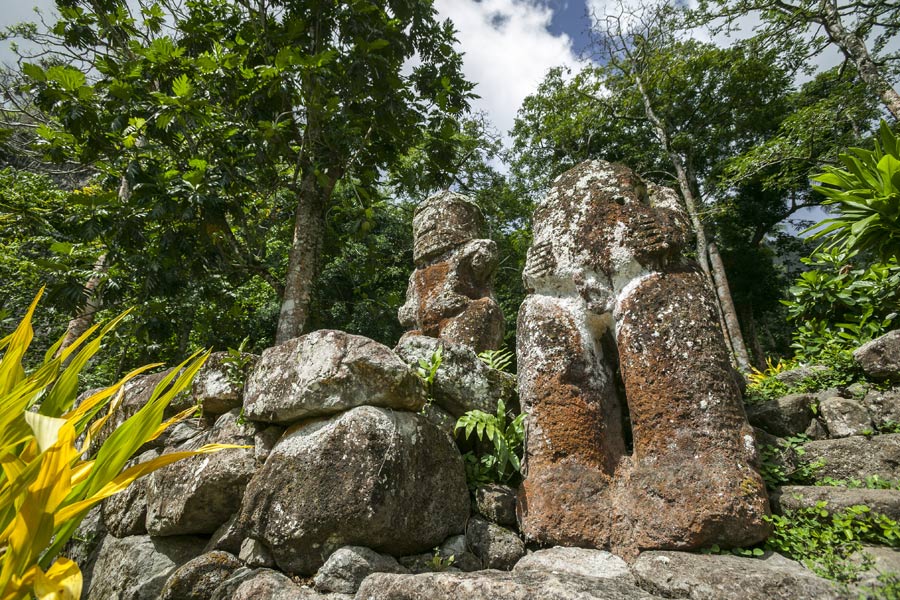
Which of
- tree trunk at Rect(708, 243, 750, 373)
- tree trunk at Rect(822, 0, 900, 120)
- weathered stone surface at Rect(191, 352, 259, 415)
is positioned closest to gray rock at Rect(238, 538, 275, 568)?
weathered stone surface at Rect(191, 352, 259, 415)

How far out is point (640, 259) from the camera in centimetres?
321

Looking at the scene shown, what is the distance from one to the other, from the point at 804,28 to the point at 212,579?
48.7 ft

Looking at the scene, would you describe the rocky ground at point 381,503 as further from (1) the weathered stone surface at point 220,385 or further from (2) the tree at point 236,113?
(2) the tree at point 236,113

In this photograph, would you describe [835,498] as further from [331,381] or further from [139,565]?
[139,565]

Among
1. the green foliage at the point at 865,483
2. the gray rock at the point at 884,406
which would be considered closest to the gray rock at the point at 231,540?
the green foliage at the point at 865,483

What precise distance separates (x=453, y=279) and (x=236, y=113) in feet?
13.7

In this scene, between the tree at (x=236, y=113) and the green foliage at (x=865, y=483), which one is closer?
the green foliage at (x=865, y=483)

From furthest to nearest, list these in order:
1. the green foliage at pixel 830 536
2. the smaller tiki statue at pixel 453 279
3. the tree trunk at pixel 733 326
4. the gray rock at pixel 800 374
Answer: the tree trunk at pixel 733 326 < the smaller tiki statue at pixel 453 279 < the gray rock at pixel 800 374 < the green foliage at pixel 830 536

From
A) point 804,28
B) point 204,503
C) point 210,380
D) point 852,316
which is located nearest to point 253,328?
point 210,380

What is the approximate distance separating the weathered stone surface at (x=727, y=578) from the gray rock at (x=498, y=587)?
0.24 meters

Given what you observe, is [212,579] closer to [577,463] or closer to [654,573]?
[577,463]

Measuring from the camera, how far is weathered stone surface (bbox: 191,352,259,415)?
425cm

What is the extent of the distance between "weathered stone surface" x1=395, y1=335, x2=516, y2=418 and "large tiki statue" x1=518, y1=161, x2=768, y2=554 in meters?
0.64

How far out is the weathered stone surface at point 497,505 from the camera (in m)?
3.21
